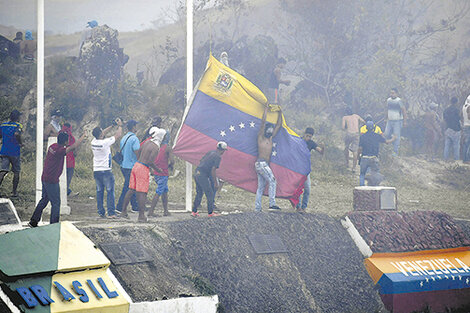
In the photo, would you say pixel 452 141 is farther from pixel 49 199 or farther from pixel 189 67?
pixel 49 199

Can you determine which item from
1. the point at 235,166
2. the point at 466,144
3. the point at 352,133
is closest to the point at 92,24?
the point at 352,133

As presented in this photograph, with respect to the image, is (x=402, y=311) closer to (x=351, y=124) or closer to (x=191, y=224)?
(x=191, y=224)

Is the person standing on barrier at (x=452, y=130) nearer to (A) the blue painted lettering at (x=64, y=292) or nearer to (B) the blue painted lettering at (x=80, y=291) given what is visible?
(B) the blue painted lettering at (x=80, y=291)

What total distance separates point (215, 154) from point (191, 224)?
63.2 inches

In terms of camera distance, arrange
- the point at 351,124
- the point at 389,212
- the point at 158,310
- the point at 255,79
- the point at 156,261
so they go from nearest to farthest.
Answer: the point at 158,310, the point at 156,261, the point at 389,212, the point at 351,124, the point at 255,79

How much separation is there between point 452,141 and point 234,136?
8.01m

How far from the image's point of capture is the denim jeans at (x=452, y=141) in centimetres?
1770

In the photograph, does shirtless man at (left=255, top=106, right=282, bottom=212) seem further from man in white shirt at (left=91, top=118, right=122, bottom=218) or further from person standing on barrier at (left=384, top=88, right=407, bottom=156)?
person standing on barrier at (left=384, top=88, right=407, bottom=156)

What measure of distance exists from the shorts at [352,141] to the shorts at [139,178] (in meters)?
8.30

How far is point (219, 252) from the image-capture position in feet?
32.9

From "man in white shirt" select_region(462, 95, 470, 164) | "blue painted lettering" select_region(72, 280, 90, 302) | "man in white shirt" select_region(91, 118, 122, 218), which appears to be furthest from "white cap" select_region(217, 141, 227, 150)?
"man in white shirt" select_region(462, 95, 470, 164)

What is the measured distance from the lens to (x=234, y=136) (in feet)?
41.4

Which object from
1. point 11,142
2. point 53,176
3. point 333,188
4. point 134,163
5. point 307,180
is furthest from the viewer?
point 333,188

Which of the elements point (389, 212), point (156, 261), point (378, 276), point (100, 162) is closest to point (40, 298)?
point (156, 261)
